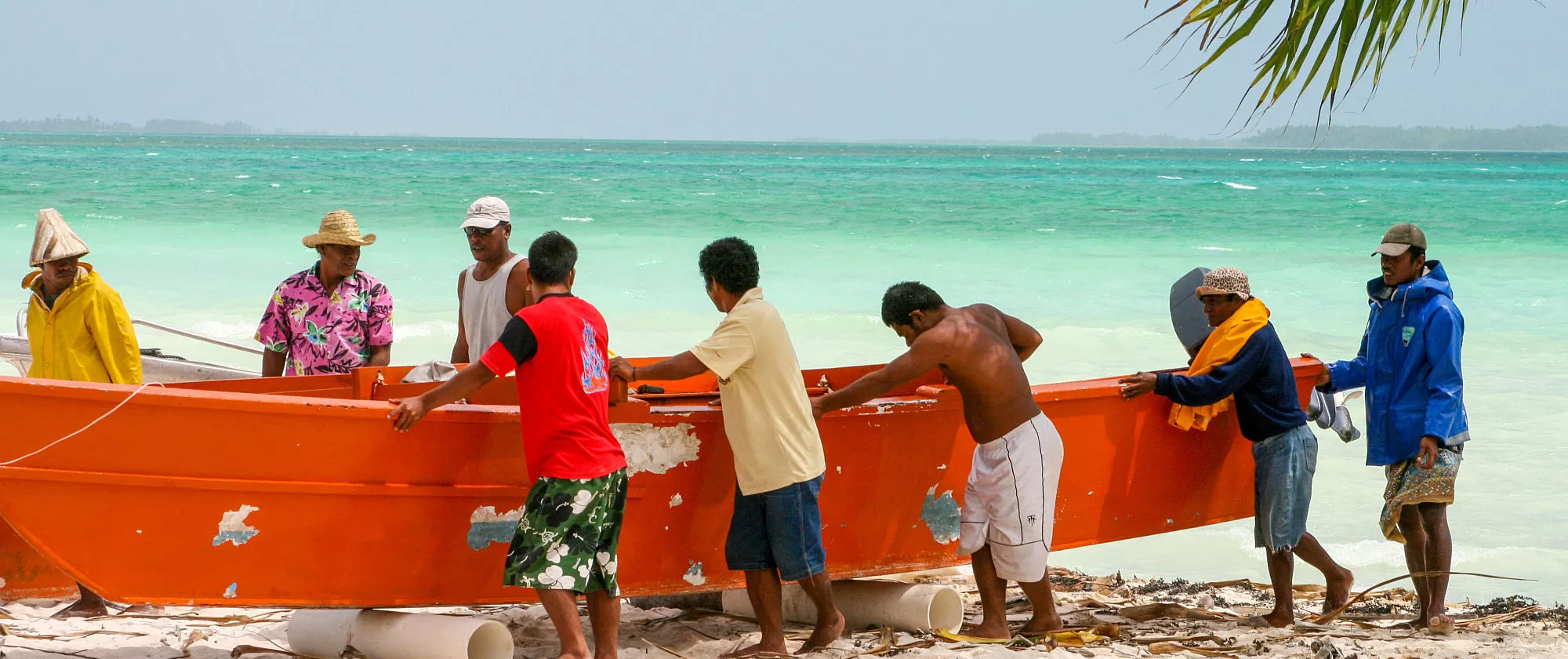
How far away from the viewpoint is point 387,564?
159 inches

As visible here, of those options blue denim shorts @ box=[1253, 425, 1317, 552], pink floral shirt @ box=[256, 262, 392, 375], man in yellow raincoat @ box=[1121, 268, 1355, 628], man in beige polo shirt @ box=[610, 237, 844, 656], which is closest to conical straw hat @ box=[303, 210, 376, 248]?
pink floral shirt @ box=[256, 262, 392, 375]

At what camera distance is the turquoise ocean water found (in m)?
7.89

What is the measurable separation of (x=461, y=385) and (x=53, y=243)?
6.45 feet

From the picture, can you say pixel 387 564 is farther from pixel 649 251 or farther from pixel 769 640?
pixel 649 251

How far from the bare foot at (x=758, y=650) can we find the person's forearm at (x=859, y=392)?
2.60 ft

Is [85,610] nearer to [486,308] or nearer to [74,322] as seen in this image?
[74,322]

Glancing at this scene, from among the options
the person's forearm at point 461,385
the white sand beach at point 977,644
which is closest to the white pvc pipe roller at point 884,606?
the white sand beach at point 977,644

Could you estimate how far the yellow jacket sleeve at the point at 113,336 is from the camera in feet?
15.2

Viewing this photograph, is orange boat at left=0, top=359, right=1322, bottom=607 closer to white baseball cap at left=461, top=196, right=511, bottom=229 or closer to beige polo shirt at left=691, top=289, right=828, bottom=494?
beige polo shirt at left=691, top=289, right=828, bottom=494

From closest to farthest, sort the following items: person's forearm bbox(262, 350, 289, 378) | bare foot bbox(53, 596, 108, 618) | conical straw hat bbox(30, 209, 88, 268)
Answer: conical straw hat bbox(30, 209, 88, 268)
bare foot bbox(53, 596, 108, 618)
person's forearm bbox(262, 350, 289, 378)

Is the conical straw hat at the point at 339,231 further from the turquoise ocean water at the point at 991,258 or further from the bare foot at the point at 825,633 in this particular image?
the turquoise ocean water at the point at 991,258

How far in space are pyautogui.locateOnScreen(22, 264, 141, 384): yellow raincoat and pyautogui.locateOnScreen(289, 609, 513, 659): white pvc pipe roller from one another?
114cm

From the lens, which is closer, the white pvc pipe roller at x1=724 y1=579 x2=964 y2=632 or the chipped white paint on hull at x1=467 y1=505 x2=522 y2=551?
the chipped white paint on hull at x1=467 y1=505 x2=522 y2=551


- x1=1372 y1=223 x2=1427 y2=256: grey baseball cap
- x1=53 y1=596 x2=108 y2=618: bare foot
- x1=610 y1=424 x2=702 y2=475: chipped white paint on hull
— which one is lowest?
x1=53 y1=596 x2=108 y2=618: bare foot
